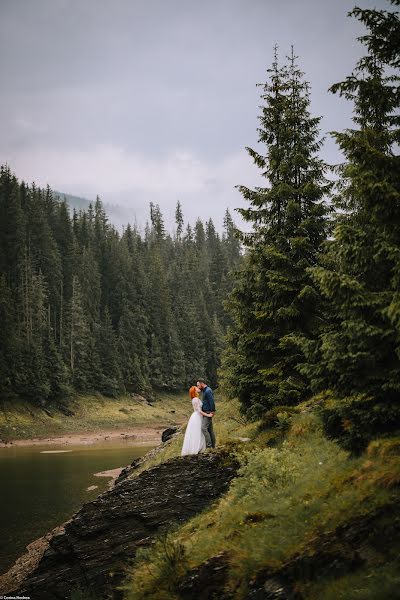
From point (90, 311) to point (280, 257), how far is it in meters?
76.8

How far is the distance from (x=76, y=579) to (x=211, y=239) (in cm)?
14831

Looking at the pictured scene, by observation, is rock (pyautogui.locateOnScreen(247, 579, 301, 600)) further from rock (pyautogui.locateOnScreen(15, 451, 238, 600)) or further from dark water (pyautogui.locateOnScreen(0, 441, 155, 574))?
dark water (pyautogui.locateOnScreen(0, 441, 155, 574))

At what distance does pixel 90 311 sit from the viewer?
3504 inches

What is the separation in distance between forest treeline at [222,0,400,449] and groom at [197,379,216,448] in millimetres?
1845

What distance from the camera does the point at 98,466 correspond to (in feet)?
113

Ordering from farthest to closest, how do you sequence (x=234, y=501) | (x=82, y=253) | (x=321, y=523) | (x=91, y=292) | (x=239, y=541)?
(x=82, y=253), (x=91, y=292), (x=234, y=501), (x=239, y=541), (x=321, y=523)

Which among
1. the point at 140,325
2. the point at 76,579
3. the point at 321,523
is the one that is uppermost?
the point at 140,325

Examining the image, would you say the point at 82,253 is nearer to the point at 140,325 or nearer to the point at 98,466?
the point at 140,325

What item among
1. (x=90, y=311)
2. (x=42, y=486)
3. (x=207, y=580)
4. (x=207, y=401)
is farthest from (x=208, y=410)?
(x=90, y=311)

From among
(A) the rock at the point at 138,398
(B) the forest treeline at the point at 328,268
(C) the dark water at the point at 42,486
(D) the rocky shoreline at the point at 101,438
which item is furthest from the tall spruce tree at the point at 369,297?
(A) the rock at the point at 138,398

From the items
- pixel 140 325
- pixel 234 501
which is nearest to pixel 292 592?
pixel 234 501

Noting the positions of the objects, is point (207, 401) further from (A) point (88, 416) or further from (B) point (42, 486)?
(A) point (88, 416)

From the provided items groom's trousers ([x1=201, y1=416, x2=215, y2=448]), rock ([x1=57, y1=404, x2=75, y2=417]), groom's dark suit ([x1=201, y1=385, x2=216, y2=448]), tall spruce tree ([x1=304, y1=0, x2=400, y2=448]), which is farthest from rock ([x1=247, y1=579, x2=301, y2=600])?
rock ([x1=57, y1=404, x2=75, y2=417])

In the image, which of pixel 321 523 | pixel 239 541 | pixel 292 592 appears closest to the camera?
pixel 292 592
